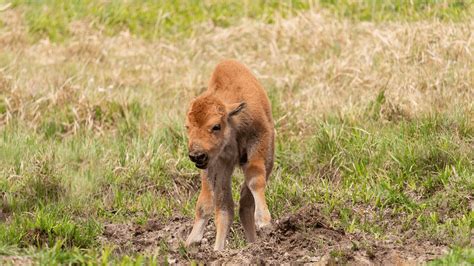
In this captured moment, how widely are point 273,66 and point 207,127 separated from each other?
19.7 feet

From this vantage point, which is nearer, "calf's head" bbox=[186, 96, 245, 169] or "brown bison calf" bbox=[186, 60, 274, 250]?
"calf's head" bbox=[186, 96, 245, 169]

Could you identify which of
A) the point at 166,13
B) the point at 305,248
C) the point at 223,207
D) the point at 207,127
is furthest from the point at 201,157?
the point at 166,13

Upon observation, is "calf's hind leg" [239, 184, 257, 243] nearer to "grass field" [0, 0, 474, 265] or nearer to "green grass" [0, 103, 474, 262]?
"grass field" [0, 0, 474, 265]

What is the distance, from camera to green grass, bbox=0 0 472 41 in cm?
1490

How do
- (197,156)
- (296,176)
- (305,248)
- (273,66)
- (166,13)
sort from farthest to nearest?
(166,13), (273,66), (296,176), (305,248), (197,156)

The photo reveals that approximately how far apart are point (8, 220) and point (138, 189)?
1.49 meters

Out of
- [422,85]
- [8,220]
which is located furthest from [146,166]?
[422,85]

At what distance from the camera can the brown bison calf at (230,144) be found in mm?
7324

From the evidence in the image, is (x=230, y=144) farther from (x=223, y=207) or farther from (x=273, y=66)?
(x=273, y=66)

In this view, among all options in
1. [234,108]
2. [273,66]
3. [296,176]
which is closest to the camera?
[234,108]

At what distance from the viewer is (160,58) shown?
46.2ft

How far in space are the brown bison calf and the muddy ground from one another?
0.67ft

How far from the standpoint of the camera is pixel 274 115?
11.0 m

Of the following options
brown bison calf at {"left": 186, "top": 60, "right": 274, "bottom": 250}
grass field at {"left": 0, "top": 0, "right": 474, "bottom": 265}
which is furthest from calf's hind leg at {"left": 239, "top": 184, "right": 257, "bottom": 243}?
grass field at {"left": 0, "top": 0, "right": 474, "bottom": 265}
